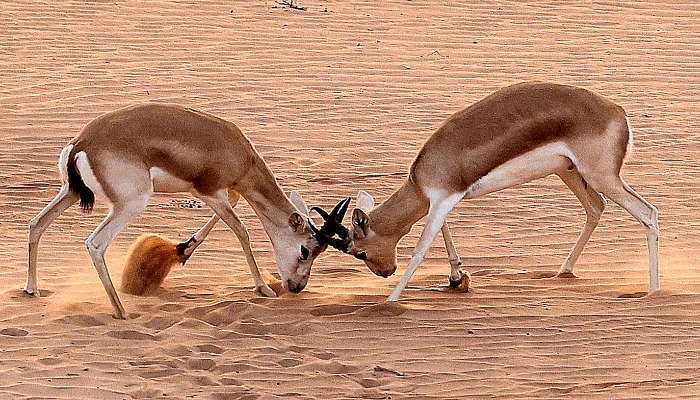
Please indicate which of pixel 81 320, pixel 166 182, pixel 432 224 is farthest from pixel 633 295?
pixel 81 320

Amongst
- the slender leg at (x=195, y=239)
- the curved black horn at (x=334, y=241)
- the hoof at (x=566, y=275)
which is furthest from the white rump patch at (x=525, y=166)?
the slender leg at (x=195, y=239)

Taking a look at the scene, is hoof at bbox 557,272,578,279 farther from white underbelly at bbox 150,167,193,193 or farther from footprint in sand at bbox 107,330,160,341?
footprint in sand at bbox 107,330,160,341

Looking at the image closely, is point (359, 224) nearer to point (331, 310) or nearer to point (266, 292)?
point (331, 310)

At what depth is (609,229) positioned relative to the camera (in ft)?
35.1

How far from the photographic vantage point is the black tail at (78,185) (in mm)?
8039

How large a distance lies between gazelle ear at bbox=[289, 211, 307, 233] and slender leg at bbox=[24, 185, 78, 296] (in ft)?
5.20

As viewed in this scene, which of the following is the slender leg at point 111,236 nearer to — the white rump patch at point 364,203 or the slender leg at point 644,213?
the white rump patch at point 364,203

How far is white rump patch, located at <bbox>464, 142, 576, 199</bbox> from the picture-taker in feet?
27.4

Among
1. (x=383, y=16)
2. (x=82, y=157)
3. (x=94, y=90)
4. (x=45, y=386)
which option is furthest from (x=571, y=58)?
(x=45, y=386)

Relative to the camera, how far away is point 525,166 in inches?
330

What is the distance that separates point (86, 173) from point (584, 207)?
3887 mm

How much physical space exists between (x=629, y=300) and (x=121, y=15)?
39.7 ft

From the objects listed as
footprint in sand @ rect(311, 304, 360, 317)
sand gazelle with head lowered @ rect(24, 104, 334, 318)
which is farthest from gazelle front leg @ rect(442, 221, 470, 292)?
sand gazelle with head lowered @ rect(24, 104, 334, 318)

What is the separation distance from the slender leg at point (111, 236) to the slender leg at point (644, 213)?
3.33m
